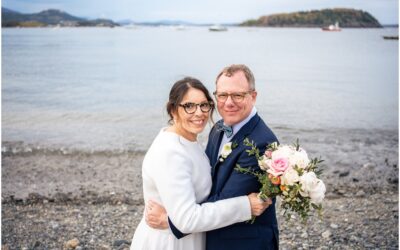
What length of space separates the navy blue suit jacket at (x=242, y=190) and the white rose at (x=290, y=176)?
0.33 m

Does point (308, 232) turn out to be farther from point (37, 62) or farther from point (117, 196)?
point (37, 62)

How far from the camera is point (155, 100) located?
30.1 meters

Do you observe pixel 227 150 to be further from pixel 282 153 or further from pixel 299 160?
pixel 299 160

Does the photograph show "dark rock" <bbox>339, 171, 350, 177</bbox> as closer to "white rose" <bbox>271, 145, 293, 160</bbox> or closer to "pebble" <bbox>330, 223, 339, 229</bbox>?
"pebble" <bbox>330, 223, 339, 229</bbox>

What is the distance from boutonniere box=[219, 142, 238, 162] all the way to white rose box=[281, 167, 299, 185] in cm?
56

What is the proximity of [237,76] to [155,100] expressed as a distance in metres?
26.1

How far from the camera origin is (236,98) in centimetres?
418

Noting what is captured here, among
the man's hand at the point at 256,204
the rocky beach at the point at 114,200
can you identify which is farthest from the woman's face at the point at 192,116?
the rocky beach at the point at 114,200

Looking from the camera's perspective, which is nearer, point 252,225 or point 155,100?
point 252,225

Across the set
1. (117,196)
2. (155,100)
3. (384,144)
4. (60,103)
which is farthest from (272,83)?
(117,196)

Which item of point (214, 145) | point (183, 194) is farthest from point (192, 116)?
point (183, 194)

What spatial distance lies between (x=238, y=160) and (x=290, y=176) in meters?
0.51

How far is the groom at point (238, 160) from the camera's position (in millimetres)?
3932

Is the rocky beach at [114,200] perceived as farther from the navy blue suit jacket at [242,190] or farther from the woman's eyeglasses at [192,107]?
the woman's eyeglasses at [192,107]
